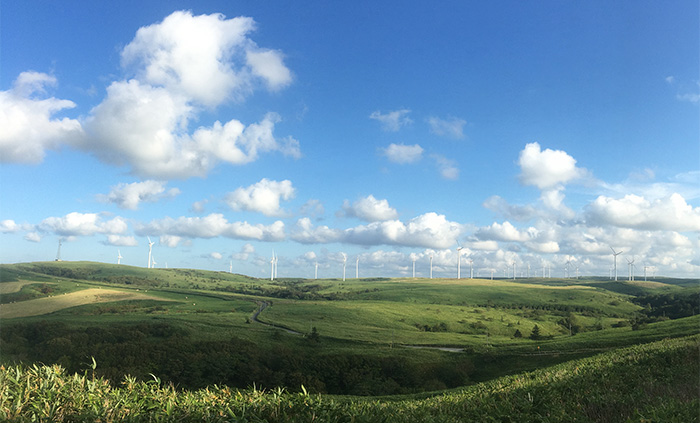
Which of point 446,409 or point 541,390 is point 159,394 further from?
point 541,390

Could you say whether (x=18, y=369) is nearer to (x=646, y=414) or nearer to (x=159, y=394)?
(x=159, y=394)

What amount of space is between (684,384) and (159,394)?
22129mm

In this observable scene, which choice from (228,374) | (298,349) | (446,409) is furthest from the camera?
(298,349)

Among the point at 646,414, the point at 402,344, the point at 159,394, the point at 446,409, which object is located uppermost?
the point at 159,394

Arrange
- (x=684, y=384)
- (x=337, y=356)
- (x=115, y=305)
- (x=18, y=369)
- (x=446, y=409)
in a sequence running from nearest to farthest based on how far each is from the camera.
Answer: (x=18, y=369) < (x=446, y=409) < (x=684, y=384) < (x=337, y=356) < (x=115, y=305)

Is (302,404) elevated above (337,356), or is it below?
above

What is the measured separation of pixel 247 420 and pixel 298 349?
4935 inches

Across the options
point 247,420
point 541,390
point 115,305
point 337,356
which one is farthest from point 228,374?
point 115,305

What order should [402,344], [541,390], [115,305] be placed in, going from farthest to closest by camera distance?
1. [115,305]
2. [402,344]
3. [541,390]

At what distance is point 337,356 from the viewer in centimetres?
10688

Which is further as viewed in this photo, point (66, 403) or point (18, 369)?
point (18, 369)

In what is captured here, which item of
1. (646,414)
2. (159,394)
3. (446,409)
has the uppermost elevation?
(159,394)

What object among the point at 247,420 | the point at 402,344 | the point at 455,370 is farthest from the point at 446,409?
the point at 402,344

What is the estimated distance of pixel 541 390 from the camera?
17594 mm
